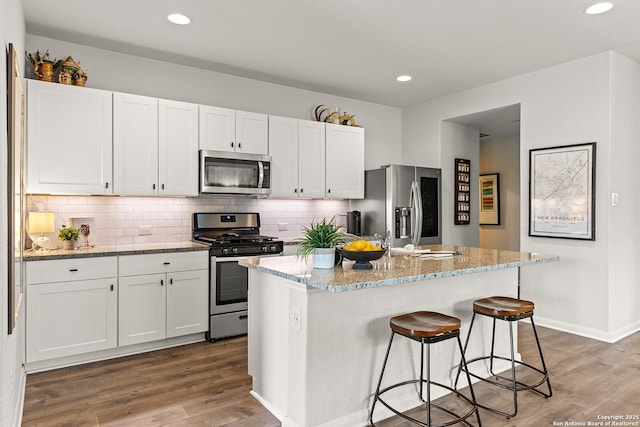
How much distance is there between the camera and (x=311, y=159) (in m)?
4.90

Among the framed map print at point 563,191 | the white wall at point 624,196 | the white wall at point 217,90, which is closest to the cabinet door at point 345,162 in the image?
the white wall at point 217,90

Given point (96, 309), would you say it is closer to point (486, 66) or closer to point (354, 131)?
point (354, 131)

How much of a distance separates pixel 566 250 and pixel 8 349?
456 centimetres

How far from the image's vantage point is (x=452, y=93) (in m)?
5.41

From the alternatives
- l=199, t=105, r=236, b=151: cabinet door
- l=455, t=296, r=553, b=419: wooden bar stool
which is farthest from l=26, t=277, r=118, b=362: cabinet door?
l=455, t=296, r=553, b=419: wooden bar stool

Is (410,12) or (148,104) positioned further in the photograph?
(148,104)

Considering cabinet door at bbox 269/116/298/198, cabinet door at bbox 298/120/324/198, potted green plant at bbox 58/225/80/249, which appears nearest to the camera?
potted green plant at bbox 58/225/80/249

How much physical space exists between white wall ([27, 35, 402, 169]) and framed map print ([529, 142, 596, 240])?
2.05 metres

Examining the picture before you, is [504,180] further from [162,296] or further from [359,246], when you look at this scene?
[162,296]

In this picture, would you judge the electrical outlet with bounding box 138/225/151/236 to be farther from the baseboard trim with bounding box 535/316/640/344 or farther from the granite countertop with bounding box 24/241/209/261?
the baseboard trim with bounding box 535/316/640/344

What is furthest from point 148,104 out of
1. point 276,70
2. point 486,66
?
point 486,66

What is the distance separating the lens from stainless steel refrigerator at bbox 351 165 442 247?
5121 millimetres

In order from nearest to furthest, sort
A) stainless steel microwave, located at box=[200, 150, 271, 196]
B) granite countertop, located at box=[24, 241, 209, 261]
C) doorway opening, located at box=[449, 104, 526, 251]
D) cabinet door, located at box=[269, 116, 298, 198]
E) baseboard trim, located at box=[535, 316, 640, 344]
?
granite countertop, located at box=[24, 241, 209, 261] < baseboard trim, located at box=[535, 316, 640, 344] < stainless steel microwave, located at box=[200, 150, 271, 196] < cabinet door, located at box=[269, 116, 298, 198] < doorway opening, located at box=[449, 104, 526, 251]

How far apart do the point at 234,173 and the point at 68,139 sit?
144 centimetres
